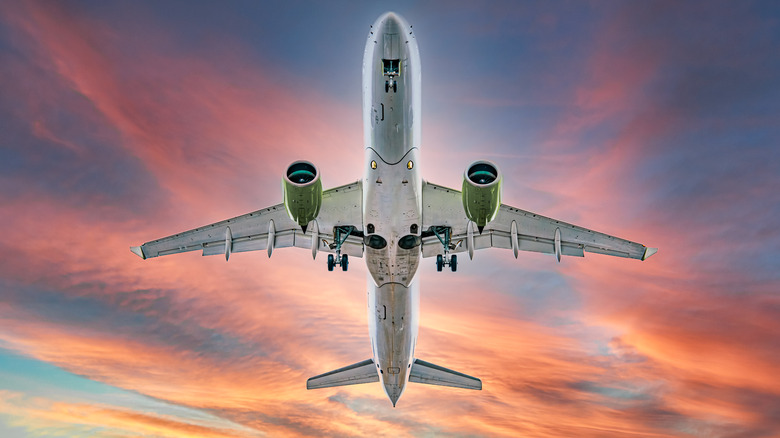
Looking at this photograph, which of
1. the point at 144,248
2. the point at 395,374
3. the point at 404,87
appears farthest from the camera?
the point at 395,374

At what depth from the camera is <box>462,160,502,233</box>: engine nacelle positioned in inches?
742

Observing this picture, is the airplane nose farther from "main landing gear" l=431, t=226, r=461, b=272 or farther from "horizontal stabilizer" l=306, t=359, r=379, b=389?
"horizontal stabilizer" l=306, t=359, r=379, b=389

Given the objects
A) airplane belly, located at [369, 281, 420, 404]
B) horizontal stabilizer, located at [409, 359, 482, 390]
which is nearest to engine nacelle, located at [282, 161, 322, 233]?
airplane belly, located at [369, 281, 420, 404]

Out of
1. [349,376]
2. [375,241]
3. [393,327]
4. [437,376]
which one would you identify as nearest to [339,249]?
[375,241]

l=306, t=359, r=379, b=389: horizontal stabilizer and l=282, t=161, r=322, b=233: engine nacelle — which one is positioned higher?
l=282, t=161, r=322, b=233: engine nacelle

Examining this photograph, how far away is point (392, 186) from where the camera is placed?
2073 centimetres

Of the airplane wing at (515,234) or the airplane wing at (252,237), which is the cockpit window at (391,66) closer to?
the airplane wing at (515,234)

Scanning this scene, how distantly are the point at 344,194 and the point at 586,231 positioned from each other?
11.0 m

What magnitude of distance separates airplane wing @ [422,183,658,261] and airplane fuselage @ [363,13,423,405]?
198cm

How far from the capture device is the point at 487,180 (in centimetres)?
1920

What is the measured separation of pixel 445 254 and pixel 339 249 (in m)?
4.73

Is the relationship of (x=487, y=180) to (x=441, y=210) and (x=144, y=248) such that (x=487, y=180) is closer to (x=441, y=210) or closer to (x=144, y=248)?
(x=441, y=210)

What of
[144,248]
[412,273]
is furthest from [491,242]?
[144,248]

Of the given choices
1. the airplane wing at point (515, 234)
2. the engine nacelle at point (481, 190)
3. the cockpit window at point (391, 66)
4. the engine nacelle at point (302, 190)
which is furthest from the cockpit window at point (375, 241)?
the cockpit window at point (391, 66)
